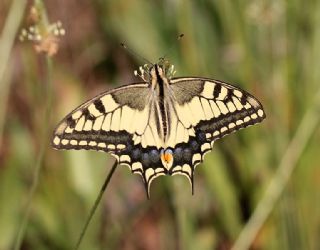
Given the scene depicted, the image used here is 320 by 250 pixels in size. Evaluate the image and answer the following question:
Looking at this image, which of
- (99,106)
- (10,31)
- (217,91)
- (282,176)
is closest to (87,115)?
(99,106)

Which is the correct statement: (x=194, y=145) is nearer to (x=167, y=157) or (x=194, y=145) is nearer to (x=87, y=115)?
(x=167, y=157)

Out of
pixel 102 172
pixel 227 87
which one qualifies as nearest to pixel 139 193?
pixel 102 172

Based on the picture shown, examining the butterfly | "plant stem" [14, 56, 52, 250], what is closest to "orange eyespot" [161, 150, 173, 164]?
the butterfly

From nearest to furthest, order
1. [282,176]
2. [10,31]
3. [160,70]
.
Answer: [160,70] → [10,31] → [282,176]

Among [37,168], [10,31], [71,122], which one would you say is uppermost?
[10,31]

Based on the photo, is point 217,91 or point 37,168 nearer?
point 37,168

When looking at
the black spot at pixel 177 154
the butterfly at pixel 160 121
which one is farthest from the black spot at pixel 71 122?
the black spot at pixel 177 154

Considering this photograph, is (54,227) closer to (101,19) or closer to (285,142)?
(285,142)

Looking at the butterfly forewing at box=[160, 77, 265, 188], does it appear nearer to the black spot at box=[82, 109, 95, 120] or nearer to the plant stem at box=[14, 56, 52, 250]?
the black spot at box=[82, 109, 95, 120]

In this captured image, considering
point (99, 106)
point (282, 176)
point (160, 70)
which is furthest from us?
point (282, 176)
